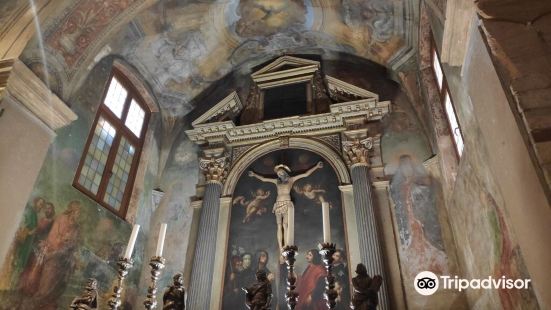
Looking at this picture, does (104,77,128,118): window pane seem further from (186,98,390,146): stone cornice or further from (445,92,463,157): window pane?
(445,92,463,157): window pane

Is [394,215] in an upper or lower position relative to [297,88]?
lower

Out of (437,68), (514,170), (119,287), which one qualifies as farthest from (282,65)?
(514,170)

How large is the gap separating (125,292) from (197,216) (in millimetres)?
2058

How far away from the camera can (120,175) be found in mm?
8453

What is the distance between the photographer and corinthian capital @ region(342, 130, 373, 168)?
817cm

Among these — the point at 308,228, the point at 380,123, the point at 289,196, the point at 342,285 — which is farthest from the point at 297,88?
the point at 342,285

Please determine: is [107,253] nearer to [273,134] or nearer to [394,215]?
[273,134]

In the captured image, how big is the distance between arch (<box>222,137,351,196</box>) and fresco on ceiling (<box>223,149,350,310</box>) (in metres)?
0.10

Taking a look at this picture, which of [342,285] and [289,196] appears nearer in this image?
[342,285]

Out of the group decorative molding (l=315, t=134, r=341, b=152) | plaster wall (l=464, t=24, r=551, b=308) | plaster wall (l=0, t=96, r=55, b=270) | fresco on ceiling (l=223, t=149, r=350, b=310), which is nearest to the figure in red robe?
fresco on ceiling (l=223, t=149, r=350, b=310)

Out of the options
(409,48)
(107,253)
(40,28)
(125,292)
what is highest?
(409,48)

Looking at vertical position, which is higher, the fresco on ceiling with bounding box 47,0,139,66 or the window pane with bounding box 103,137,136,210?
the fresco on ceiling with bounding box 47,0,139,66

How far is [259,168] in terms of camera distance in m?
8.97

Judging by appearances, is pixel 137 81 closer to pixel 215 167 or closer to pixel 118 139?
pixel 118 139
